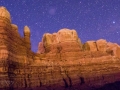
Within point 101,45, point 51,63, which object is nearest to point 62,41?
point 51,63

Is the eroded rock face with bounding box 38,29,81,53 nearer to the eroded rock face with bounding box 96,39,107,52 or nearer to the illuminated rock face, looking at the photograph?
the illuminated rock face

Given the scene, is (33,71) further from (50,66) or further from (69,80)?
(69,80)

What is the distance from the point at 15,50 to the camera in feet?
132

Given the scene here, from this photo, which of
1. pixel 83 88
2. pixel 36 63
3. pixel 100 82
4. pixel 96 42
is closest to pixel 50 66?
pixel 36 63

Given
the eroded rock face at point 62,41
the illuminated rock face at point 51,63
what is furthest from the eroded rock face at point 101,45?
the eroded rock face at point 62,41

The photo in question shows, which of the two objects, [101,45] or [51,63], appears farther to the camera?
[101,45]

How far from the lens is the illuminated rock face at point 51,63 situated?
37469 mm

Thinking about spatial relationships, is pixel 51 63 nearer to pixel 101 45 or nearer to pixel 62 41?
pixel 62 41

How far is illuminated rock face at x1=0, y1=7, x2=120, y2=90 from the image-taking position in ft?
123

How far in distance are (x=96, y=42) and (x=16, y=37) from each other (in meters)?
24.3

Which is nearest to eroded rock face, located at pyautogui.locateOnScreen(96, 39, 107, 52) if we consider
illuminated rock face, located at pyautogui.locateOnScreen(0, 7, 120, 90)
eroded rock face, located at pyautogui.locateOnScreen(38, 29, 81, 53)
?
illuminated rock face, located at pyautogui.locateOnScreen(0, 7, 120, 90)

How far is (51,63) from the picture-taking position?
46312 mm

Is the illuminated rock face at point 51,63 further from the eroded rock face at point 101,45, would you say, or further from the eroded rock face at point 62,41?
the eroded rock face at point 101,45

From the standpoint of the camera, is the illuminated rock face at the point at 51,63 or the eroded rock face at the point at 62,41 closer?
the illuminated rock face at the point at 51,63
